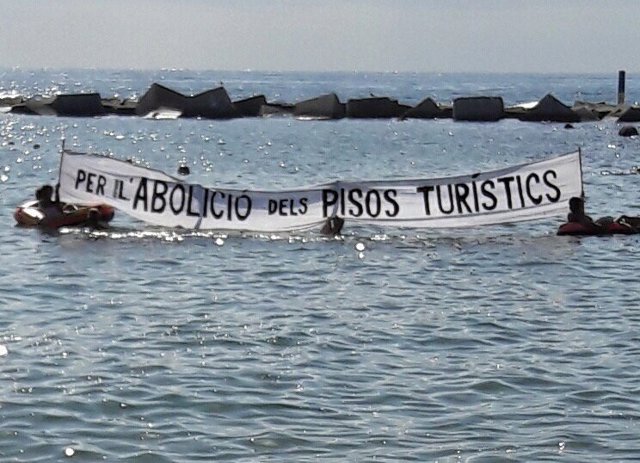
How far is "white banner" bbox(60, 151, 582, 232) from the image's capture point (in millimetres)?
29344

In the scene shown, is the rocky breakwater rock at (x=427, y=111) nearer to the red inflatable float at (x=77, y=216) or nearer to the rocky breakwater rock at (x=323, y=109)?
the rocky breakwater rock at (x=323, y=109)

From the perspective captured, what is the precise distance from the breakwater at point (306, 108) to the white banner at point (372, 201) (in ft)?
253

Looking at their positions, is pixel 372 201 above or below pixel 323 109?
above

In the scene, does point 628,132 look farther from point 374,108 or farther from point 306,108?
point 306,108

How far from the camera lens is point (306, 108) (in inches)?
4358

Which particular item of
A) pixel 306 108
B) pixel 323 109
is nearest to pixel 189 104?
pixel 306 108

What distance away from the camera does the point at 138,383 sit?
16219mm

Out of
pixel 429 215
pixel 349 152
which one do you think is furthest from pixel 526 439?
pixel 349 152

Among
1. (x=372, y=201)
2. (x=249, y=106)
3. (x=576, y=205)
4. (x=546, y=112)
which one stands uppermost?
(x=372, y=201)

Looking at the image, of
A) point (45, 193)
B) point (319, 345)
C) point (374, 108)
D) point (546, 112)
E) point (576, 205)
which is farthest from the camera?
point (374, 108)

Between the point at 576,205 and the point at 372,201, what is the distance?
4.44 m

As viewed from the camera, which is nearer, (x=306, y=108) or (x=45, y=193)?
(x=45, y=193)

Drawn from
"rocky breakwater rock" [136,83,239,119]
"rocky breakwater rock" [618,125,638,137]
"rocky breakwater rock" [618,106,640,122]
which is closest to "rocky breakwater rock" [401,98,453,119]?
"rocky breakwater rock" [136,83,239,119]

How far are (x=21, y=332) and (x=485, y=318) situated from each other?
6.78 metres
